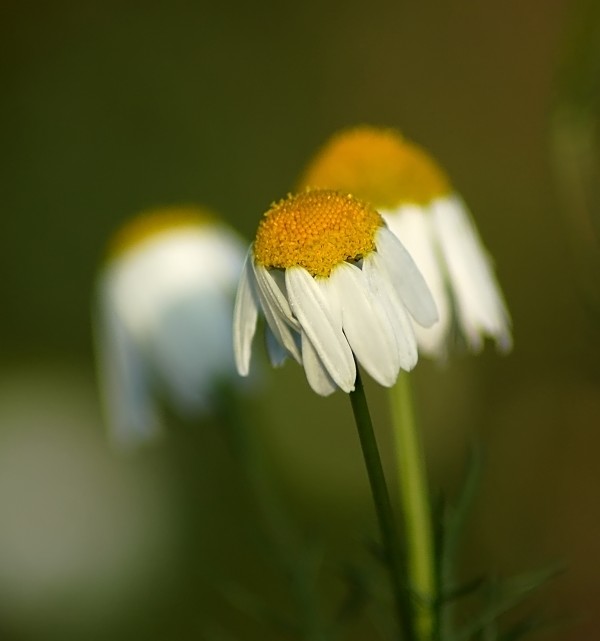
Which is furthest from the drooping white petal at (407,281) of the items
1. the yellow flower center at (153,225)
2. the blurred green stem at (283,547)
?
the yellow flower center at (153,225)

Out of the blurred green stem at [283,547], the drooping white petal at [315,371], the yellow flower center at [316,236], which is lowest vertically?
the blurred green stem at [283,547]

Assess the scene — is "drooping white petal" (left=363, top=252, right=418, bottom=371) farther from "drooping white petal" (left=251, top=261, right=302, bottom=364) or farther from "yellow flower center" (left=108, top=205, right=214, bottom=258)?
"yellow flower center" (left=108, top=205, right=214, bottom=258)

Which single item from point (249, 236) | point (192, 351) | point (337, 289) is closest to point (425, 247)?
point (337, 289)

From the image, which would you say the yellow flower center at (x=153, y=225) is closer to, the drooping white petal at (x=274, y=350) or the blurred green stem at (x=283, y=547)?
the blurred green stem at (x=283, y=547)

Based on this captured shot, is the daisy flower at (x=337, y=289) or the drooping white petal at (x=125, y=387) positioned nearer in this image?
the daisy flower at (x=337, y=289)

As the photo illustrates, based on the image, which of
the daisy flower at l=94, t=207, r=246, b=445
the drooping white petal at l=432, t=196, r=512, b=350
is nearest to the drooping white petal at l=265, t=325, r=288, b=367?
the drooping white petal at l=432, t=196, r=512, b=350

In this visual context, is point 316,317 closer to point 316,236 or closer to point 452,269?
point 316,236
